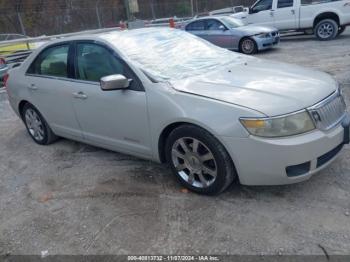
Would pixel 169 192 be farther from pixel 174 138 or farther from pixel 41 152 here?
pixel 41 152

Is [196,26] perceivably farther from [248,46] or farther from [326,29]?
[326,29]

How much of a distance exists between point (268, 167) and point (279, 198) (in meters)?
0.51

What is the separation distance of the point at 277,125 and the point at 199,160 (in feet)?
2.70

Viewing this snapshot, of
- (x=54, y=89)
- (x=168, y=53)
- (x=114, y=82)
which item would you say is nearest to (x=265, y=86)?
(x=168, y=53)

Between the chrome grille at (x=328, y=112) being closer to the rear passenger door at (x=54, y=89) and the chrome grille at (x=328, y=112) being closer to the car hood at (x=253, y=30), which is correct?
the rear passenger door at (x=54, y=89)

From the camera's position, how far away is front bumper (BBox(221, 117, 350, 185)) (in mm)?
3107

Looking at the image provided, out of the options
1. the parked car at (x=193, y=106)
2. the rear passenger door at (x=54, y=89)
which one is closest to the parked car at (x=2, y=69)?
the rear passenger door at (x=54, y=89)

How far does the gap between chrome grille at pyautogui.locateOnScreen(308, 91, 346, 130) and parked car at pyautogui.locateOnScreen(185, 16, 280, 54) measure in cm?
901

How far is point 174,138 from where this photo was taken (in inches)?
143

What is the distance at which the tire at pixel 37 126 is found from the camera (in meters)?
5.40

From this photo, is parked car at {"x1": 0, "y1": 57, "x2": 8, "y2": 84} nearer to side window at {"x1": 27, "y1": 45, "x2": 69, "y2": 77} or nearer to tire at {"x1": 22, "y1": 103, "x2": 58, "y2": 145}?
tire at {"x1": 22, "y1": 103, "x2": 58, "y2": 145}

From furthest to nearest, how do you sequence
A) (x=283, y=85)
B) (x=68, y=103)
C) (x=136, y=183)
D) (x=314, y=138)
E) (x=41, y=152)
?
(x=41, y=152) → (x=68, y=103) → (x=136, y=183) → (x=283, y=85) → (x=314, y=138)

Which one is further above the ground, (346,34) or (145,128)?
(145,128)

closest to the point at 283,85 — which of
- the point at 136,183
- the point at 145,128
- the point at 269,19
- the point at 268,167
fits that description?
the point at 268,167
